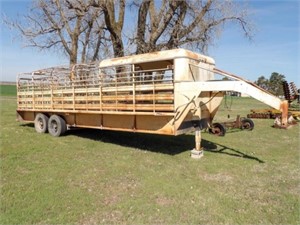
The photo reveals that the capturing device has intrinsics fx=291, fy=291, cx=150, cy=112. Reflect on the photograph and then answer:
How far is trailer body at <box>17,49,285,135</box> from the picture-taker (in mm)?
7047

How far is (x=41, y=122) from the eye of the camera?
11570mm

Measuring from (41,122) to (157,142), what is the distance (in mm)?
4966

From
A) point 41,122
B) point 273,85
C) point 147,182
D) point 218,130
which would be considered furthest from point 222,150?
point 273,85

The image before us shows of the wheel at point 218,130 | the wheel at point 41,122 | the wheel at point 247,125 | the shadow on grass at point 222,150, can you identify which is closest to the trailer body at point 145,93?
the wheel at point 41,122

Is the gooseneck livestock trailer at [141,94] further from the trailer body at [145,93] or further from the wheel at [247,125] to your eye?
the wheel at [247,125]

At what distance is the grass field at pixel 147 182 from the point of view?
172 inches

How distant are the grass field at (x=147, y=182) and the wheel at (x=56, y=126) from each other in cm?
83

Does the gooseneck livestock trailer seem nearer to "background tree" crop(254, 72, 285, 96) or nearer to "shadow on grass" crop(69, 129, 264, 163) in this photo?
"shadow on grass" crop(69, 129, 264, 163)

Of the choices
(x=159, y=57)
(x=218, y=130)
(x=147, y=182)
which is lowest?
(x=147, y=182)

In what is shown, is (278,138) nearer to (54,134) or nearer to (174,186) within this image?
(174,186)

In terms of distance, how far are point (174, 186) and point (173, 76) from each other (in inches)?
110

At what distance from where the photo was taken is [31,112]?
40.6 feet

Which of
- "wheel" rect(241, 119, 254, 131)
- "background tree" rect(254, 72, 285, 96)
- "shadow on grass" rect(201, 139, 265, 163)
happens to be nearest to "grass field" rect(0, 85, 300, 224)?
"shadow on grass" rect(201, 139, 265, 163)

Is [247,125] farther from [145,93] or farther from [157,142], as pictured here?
[145,93]
